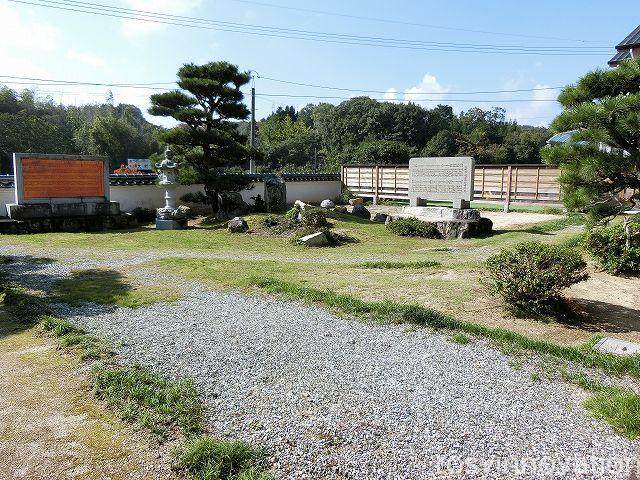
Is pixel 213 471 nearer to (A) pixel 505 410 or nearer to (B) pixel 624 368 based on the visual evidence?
(A) pixel 505 410

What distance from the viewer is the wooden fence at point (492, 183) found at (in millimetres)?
17984

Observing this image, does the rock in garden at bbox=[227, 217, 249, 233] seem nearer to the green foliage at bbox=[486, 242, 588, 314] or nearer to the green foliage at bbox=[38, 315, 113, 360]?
the green foliage at bbox=[38, 315, 113, 360]

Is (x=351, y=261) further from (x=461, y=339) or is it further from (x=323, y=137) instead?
(x=323, y=137)

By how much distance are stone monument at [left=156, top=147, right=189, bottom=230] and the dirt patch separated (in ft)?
35.0

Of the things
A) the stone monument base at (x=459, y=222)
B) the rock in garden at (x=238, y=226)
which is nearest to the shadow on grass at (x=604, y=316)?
the stone monument base at (x=459, y=222)

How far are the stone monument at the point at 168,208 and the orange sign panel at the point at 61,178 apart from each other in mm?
1850

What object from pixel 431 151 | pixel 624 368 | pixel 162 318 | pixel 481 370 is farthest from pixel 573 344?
pixel 431 151

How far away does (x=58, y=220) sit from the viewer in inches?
535

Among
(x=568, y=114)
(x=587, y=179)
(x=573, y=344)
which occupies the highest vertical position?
(x=568, y=114)

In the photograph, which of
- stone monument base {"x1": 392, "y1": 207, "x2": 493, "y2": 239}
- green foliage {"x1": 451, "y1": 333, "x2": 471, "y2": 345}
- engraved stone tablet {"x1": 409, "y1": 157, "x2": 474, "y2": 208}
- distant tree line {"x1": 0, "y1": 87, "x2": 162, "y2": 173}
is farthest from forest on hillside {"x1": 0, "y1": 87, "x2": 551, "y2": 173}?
green foliage {"x1": 451, "y1": 333, "x2": 471, "y2": 345}

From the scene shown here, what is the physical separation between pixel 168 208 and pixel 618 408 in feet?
43.2

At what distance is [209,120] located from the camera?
1541 centimetres

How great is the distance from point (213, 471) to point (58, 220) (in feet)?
43.2

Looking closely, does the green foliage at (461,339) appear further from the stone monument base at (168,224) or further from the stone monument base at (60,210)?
the stone monument base at (60,210)
